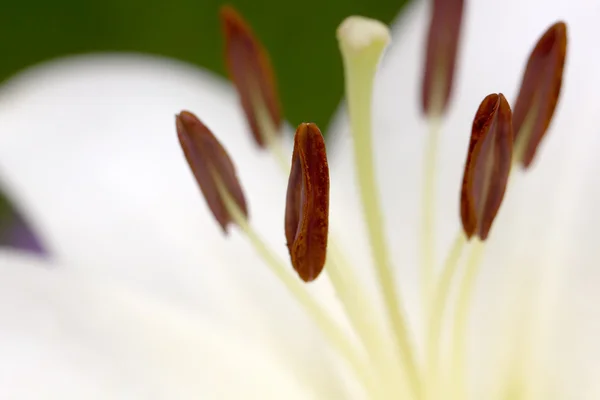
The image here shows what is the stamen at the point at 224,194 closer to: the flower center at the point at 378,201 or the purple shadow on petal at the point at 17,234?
the flower center at the point at 378,201

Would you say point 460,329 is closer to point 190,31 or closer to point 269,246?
point 269,246

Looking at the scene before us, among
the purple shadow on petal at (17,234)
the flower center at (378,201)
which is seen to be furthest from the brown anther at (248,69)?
the purple shadow on petal at (17,234)

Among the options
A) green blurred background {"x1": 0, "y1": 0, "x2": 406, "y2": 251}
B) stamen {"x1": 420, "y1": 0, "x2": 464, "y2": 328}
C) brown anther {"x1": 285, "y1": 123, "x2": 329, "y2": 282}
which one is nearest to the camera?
brown anther {"x1": 285, "y1": 123, "x2": 329, "y2": 282}

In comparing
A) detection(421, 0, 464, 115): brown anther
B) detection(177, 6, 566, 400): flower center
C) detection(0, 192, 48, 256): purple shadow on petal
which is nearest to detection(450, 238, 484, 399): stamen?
detection(177, 6, 566, 400): flower center

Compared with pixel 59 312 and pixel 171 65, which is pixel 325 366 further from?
pixel 171 65

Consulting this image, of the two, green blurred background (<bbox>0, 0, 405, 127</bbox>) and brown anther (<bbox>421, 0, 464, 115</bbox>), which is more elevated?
green blurred background (<bbox>0, 0, 405, 127</bbox>)

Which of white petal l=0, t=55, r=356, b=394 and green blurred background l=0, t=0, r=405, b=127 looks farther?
green blurred background l=0, t=0, r=405, b=127

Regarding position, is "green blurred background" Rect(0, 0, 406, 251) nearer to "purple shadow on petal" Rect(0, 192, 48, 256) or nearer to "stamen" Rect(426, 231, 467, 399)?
"purple shadow on petal" Rect(0, 192, 48, 256)

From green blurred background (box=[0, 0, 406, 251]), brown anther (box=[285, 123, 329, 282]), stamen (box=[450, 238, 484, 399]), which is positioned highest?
green blurred background (box=[0, 0, 406, 251])
